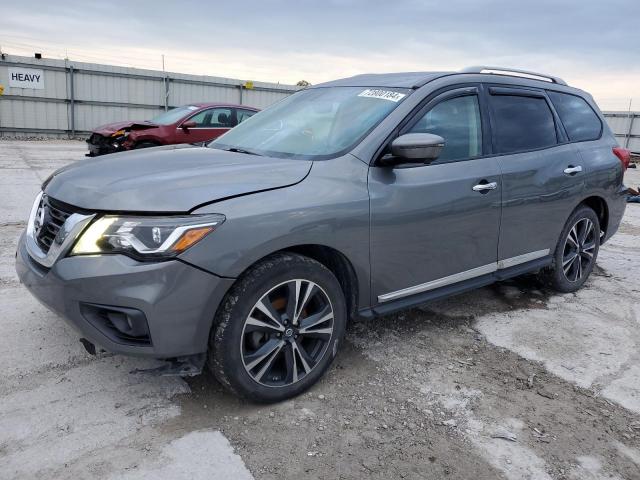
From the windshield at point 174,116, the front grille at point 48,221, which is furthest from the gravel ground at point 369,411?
the windshield at point 174,116

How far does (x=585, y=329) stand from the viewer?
13.1 ft

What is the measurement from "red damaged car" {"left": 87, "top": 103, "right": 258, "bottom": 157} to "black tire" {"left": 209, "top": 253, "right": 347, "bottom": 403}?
7704mm

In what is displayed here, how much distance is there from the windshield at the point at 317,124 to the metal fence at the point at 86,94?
18016 millimetres

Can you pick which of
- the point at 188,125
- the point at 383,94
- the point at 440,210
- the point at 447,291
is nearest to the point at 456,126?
the point at 383,94

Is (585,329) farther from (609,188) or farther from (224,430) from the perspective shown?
(224,430)

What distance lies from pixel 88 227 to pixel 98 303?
35 cm

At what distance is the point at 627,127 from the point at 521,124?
23376 mm

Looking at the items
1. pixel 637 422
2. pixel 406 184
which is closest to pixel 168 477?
pixel 406 184

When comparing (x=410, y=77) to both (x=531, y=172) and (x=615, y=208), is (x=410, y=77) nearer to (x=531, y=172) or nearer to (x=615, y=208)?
(x=531, y=172)

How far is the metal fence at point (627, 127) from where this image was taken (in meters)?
23.6

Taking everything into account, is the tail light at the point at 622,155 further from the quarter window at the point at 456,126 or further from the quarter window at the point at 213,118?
the quarter window at the point at 213,118

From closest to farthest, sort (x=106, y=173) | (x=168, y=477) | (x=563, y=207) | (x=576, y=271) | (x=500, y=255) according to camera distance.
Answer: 1. (x=168, y=477)
2. (x=106, y=173)
3. (x=500, y=255)
4. (x=563, y=207)
5. (x=576, y=271)

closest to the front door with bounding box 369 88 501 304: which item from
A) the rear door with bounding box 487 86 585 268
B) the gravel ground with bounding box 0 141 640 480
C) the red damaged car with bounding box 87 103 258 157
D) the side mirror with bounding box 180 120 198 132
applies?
the rear door with bounding box 487 86 585 268

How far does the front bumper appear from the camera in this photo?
2.36m
